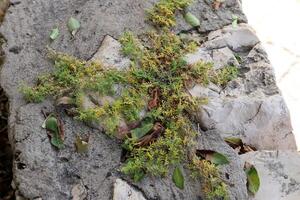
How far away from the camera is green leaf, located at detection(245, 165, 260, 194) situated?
2649 millimetres

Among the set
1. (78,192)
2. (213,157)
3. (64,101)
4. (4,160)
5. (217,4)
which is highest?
(217,4)

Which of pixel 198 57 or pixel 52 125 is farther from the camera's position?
pixel 198 57

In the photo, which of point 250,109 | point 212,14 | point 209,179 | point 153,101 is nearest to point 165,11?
point 212,14

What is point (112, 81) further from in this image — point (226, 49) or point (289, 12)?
point (289, 12)

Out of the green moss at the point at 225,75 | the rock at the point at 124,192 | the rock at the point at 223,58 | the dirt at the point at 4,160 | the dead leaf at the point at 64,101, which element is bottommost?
the dirt at the point at 4,160

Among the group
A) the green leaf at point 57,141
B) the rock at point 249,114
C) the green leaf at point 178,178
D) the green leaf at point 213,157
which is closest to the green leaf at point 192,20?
the rock at point 249,114

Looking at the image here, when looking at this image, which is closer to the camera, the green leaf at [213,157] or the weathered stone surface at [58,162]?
the weathered stone surface at [58,162]

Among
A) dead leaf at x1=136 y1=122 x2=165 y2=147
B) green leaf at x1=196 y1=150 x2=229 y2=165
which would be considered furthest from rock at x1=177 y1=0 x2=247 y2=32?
green leaf at x1=196 y1=150 x2=229 y2=165

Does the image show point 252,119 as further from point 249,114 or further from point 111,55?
point 111,55

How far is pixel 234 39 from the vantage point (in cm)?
313

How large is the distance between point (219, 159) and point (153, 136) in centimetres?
36

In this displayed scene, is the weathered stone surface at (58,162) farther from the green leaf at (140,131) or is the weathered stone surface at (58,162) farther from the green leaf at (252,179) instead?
the green leaf at (252,179)

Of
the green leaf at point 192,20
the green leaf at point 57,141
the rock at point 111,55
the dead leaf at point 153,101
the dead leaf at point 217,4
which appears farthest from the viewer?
the dead leaf at point 217,4

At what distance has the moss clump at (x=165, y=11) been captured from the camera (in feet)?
10.2
